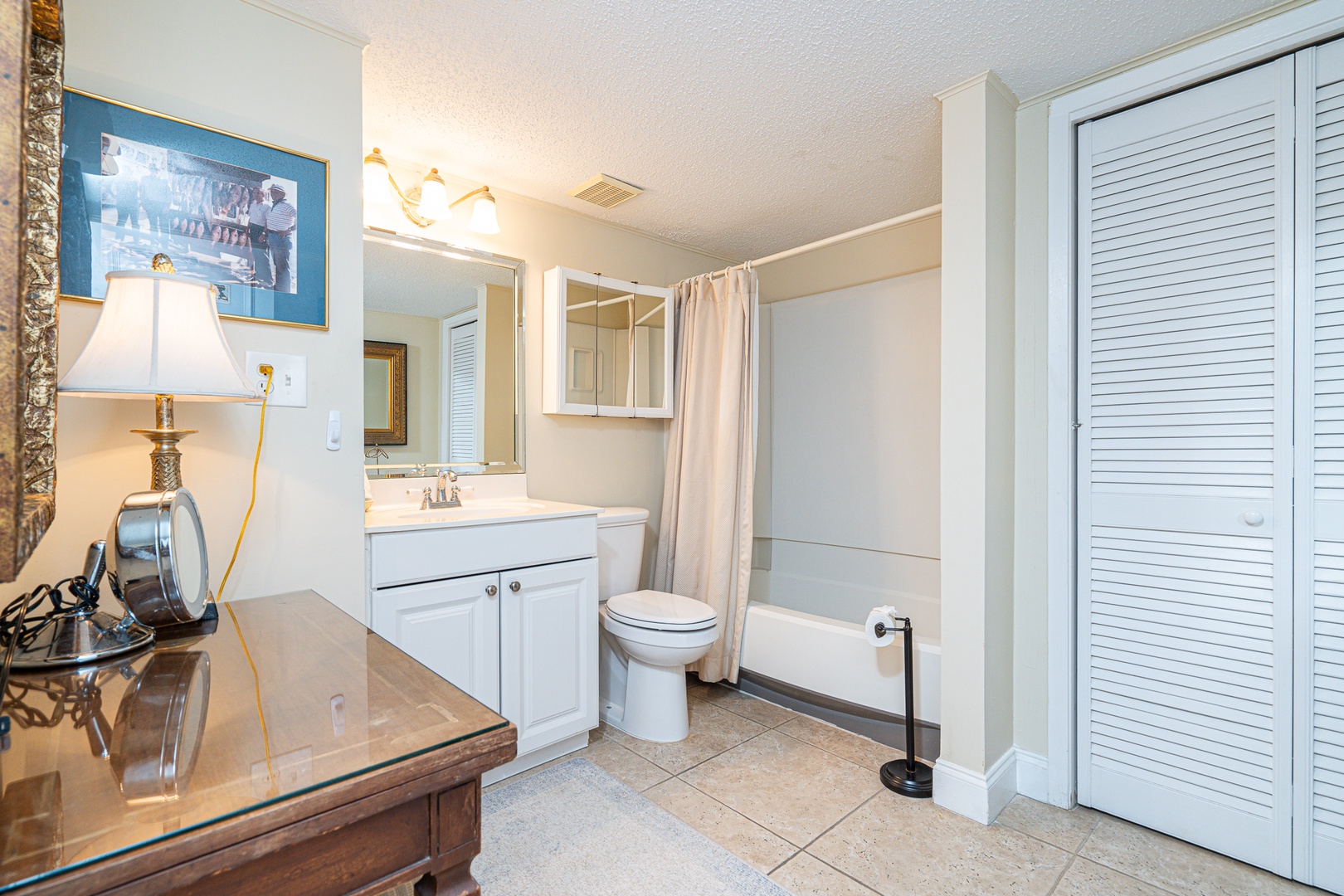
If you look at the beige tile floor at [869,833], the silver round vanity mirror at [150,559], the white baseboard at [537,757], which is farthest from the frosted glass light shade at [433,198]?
the beige tile floor at [869,833]

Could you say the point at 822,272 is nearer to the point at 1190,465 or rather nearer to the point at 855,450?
the point at 855,450

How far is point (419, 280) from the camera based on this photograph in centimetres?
253

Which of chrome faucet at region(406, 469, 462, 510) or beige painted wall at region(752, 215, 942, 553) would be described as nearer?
chrome faucet at region(406, 469, 462, 510)

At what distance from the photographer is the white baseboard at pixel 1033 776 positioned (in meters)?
2.04

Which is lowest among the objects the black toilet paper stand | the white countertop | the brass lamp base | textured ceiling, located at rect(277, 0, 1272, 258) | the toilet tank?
the black toilet paper stand

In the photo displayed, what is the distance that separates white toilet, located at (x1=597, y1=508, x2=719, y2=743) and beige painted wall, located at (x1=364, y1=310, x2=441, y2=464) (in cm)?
79

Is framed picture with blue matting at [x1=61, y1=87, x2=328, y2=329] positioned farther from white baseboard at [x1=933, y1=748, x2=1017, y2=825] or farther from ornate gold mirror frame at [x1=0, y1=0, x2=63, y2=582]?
white baseboard at [x1=933, y1=748, x2=1017, y2=825]

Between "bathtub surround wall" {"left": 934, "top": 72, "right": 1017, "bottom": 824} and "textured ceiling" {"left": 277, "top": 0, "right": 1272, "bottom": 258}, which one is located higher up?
"textured ceiling" {"left": 277, "top": 0, "right": 1272, "bottom": 258}

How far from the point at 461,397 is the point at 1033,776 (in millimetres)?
2472

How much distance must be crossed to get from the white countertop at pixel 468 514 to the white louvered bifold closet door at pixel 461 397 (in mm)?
212

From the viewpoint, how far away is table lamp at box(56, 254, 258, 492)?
108cm

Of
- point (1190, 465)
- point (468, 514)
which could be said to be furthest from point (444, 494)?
point (1190, 465)

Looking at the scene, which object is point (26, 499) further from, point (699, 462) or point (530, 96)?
point (699, 462)

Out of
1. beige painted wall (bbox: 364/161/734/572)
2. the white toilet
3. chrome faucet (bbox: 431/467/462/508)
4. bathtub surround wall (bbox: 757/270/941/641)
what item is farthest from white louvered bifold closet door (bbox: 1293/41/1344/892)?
chrome faucet (bbox: 431/467/462/508)
